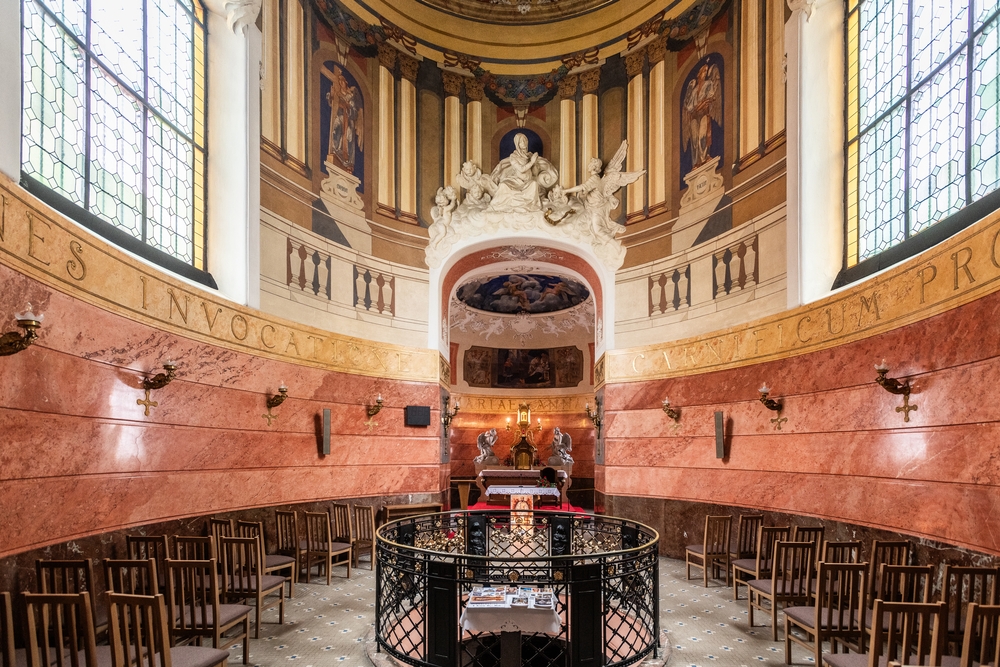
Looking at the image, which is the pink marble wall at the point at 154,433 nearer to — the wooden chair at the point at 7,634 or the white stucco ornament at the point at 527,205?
the wooden chair at the point at 7,634

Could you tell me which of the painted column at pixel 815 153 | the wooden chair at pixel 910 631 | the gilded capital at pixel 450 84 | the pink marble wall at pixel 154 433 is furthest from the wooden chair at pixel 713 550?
the gilded capital at pixel 450 84

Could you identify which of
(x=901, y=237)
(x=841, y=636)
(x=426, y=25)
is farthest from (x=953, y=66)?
(x=426, y=25)

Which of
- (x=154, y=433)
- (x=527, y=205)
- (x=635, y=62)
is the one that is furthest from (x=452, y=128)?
(x=154, y=433)

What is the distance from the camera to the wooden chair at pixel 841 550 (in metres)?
6.11

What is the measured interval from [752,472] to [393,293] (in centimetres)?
716

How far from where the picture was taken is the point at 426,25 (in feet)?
43.7

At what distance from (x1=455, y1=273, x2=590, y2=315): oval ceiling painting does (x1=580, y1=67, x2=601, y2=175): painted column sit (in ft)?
18.3

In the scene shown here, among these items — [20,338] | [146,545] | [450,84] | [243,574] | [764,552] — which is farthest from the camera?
[450,84]

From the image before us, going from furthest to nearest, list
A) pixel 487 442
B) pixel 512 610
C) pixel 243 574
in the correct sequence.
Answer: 1. pixel 487 442
2. pixel 243 574
3. pixel 512 610

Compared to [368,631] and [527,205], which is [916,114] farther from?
[368,631]

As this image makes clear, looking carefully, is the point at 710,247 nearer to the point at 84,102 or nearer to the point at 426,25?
the point at 426,25

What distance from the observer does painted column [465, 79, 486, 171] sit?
13.7m

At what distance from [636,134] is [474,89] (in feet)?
12.0

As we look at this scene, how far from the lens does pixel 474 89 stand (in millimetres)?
13898
